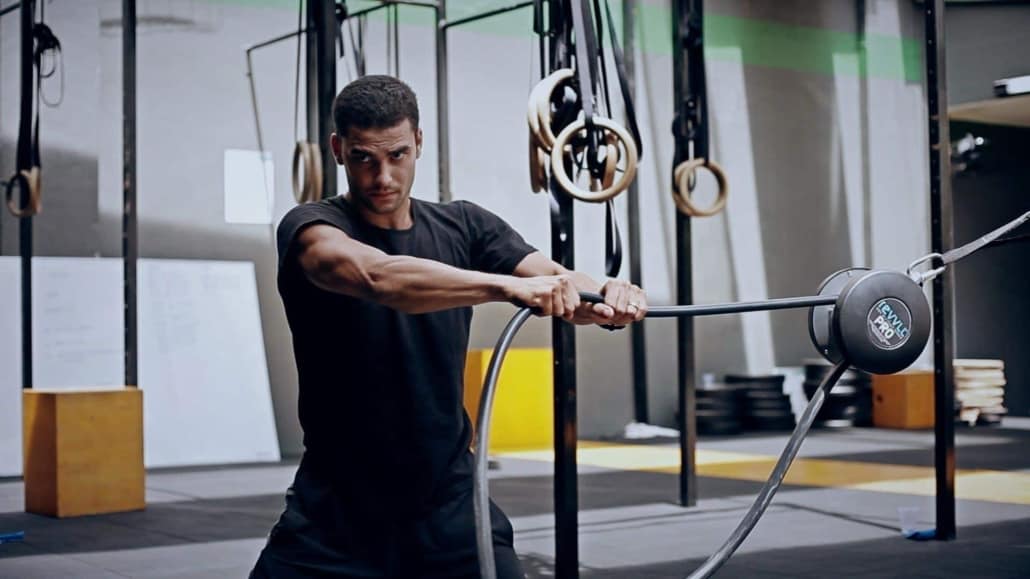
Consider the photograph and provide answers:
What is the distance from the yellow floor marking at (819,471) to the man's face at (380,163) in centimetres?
532

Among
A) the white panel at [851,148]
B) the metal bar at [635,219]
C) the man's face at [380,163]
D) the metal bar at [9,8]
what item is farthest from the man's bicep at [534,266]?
the white panel at [851,148]

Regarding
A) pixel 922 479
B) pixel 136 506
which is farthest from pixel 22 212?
pixel 922 479

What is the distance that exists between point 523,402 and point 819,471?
2.73 metres

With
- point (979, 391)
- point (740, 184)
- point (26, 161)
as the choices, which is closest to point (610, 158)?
point (26, 161)

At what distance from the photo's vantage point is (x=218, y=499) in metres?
7.30

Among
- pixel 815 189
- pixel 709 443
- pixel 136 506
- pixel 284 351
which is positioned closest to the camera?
pixel 136 506

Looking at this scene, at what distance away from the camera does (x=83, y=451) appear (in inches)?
263

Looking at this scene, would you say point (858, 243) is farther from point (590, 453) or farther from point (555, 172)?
point (555, 172)

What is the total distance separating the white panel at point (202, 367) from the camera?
9.24 metres

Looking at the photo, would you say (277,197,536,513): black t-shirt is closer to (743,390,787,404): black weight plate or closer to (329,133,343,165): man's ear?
(329,133,343,165): man's ear

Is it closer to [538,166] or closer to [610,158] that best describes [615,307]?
[610,158]

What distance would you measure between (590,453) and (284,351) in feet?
8.08

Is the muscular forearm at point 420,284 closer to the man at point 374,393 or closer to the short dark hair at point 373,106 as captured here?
the man at point 374,393

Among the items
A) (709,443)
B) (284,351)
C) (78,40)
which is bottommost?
(709,443)
